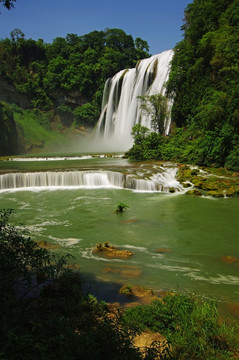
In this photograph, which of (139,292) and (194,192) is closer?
(139,292)

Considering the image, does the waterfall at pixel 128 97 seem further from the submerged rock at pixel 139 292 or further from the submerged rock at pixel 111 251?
the submerged rock at pixel 139 292

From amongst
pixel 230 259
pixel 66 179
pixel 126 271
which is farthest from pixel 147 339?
pixel 66 179

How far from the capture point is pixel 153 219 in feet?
34.9

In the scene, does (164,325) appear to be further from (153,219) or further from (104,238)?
(153,219)

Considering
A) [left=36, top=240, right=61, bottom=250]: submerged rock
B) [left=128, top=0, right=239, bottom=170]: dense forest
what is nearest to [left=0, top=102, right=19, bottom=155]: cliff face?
[left=128, top=0, right=239, bottom=170]: dense forest

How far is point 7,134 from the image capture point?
111ft

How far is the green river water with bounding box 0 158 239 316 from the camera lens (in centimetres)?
603

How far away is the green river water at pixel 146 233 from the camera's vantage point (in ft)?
19.8

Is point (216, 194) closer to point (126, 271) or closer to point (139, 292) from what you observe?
point (126, 271)

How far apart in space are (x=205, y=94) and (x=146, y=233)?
17.4m

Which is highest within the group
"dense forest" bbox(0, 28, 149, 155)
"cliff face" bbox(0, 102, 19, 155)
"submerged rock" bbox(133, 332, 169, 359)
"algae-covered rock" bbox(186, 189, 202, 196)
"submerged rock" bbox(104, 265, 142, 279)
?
"dense forest" bbox(0, 28, 149, 155)

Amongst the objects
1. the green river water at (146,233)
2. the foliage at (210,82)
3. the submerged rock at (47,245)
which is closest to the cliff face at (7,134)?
the foliage at (210,82)

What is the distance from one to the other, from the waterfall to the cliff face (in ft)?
38.5

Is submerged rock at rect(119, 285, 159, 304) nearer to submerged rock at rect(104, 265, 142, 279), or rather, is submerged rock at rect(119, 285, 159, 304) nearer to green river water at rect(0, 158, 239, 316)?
green river water at rect(0, 158, 239, 316)
